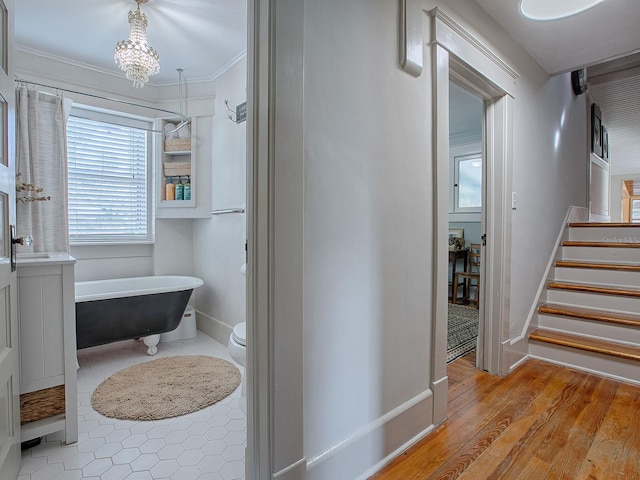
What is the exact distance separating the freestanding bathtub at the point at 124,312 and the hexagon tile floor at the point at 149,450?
1.69ft

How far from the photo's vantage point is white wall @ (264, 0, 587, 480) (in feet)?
3.78

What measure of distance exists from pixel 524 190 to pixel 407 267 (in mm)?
1555

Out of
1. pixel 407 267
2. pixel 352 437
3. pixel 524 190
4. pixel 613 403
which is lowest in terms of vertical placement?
pixel 613 403

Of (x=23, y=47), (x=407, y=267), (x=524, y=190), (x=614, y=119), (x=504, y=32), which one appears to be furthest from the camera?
(x=614, y=119)

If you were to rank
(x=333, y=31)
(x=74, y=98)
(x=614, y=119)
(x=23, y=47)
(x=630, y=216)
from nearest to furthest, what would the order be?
(x=333, y=31), (x=23, y=47), (x=74, y=98), (x=614, y=119), (x=630, y=216)

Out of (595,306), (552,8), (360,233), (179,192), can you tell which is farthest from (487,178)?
(179,192)

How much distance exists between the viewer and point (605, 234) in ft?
10.5

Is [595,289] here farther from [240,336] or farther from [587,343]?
[240,336]

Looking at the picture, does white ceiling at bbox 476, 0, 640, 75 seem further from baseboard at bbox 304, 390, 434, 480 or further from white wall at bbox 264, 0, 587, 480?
baseboard at bbox 304, 390, 434, 480

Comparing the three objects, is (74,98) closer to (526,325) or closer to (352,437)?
(352,437)

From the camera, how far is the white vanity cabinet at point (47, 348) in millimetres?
1441

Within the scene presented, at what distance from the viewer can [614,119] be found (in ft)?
16.9

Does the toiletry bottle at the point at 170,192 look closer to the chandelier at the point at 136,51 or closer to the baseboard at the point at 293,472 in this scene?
the chandelier at the point at 136,51

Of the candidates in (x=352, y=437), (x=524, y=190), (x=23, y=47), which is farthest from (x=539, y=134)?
(x=23, y=47)
